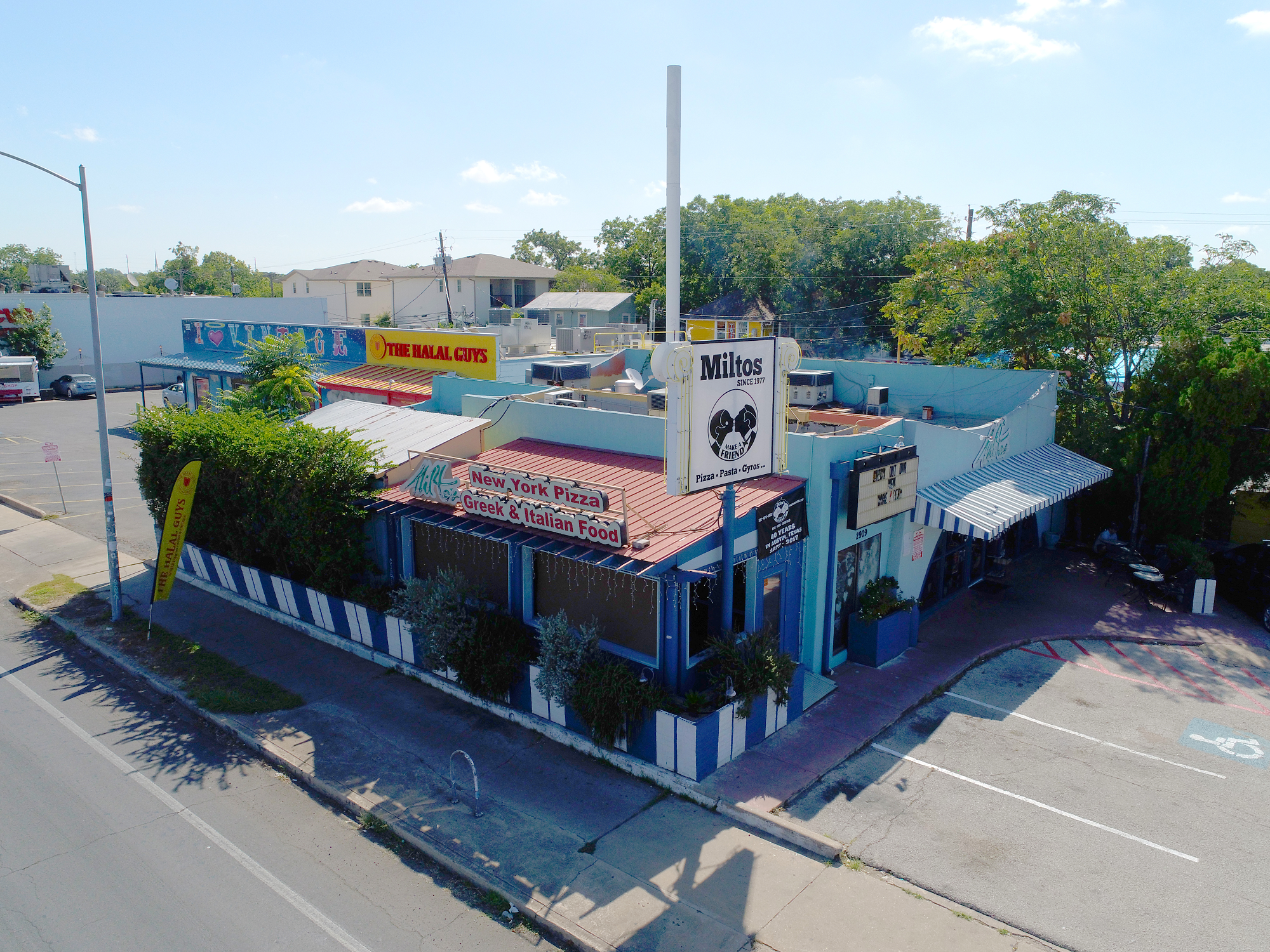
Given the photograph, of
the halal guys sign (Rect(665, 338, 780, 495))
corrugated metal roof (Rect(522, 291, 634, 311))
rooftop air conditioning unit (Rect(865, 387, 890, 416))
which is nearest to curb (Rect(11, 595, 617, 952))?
the halal guys sign (Rect(665, 338, 780, 495))

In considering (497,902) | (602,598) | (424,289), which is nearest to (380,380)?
(602,598)

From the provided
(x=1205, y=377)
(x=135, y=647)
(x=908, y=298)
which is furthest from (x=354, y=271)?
(x=1205, y=377)

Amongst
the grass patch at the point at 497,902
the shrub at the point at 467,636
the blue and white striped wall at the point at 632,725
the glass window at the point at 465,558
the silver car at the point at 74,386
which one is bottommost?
the grass patch at the point at 497,902

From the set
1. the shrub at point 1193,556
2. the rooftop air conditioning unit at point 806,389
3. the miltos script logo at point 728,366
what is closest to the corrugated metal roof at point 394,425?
the miltos script logo at point 728,366

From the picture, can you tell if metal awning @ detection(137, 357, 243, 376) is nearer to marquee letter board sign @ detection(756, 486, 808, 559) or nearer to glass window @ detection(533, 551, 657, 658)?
glass window @ detection(533, 551, 657, 658)

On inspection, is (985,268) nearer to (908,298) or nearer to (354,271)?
(908,298)

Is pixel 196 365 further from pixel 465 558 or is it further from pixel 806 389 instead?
pixel 806 389

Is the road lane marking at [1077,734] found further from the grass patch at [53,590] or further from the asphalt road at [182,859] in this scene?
the grass patch at [53,590]
